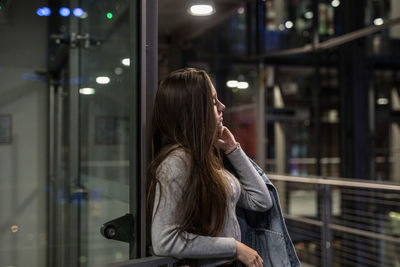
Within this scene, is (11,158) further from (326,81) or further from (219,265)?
(326,81)

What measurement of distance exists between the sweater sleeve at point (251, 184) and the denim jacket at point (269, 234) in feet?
0.18

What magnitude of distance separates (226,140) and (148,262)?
444 millimetres

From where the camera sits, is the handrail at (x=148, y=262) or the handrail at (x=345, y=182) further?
the handrail at (x=345, y=182)

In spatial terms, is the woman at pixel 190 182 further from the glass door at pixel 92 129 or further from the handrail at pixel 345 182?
the handrail at pixel 345 182

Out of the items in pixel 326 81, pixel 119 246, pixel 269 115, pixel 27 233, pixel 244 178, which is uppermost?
pixel 326 81

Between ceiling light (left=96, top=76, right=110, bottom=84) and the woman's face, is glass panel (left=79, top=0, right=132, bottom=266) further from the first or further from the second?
the woman's face

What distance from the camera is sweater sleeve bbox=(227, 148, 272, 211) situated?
1.42 m

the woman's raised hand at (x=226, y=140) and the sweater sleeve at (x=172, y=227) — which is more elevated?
the woman's raised hand at (x=226, y=140)

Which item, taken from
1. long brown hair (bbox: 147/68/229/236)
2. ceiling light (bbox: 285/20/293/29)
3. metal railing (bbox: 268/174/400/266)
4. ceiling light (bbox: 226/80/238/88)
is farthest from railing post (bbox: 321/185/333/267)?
ceiling light (bbox: 285/20/293/29)

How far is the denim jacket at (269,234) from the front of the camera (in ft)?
4.70

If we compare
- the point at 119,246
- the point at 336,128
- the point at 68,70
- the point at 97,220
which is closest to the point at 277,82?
the point at 336,128

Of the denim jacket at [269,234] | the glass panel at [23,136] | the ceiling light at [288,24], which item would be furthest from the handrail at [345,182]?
the ceiling light at [288,24]

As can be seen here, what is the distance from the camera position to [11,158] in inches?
98.3

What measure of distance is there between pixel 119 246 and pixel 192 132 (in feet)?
1.65
